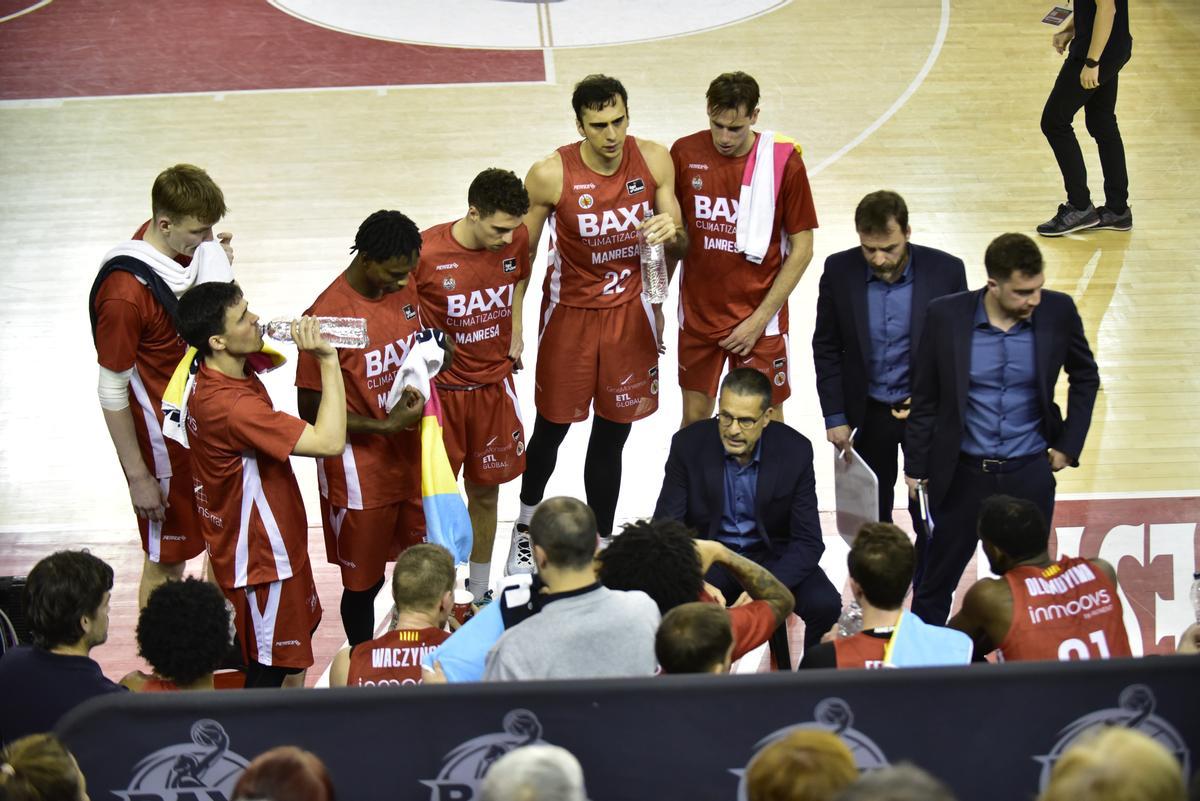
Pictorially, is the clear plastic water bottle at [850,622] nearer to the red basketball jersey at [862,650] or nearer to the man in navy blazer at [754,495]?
the man in navy blazer at [754,495]

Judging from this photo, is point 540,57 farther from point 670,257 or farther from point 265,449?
point 265,449

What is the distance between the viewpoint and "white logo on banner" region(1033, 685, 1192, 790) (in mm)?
3508

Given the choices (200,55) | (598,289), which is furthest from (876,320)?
(200,55)

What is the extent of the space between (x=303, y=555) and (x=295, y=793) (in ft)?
7.59

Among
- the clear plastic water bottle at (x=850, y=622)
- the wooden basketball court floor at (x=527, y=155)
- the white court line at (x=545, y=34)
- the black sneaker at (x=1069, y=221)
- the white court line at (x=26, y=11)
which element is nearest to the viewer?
the clear plastic water bottle at (x=850, y=622)

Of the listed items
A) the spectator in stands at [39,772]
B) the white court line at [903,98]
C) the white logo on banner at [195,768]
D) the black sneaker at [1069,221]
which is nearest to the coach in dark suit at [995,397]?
the white logo on banner at [195,768]

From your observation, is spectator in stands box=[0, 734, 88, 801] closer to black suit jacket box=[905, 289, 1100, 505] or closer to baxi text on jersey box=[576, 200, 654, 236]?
black suit jacket box=[905, 289, 1100, 505]

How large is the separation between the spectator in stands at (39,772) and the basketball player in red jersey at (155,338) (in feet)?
7.90

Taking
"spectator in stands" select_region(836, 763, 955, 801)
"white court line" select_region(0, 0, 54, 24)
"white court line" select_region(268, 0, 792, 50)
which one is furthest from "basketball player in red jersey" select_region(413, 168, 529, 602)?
"white court line" select_region(0, 0, 54, 24)

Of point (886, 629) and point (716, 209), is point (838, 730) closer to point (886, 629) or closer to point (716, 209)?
point (886, 629)

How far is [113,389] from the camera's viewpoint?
17.6 ft

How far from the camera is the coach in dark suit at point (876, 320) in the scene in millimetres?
5602

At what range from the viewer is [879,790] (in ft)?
8.02

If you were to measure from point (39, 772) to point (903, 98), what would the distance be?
10.0 m
